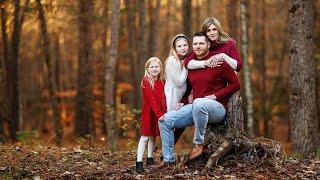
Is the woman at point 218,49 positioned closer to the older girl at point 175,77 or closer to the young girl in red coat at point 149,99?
the older girl at point 175,77

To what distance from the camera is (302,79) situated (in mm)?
11625

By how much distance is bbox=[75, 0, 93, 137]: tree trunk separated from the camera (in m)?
20.8

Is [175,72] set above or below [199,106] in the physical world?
above

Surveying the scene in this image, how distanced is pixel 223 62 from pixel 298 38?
412cm

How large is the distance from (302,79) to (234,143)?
12.7 ft

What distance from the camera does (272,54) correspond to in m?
38.4

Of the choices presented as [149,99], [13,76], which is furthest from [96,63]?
[149,99]

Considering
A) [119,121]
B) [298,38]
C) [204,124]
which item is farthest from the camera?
[119,121]

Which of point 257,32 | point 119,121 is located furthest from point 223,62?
point 257,32

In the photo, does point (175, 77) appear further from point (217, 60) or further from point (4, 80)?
point (4, 80)

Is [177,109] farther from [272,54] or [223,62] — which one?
[272,54]

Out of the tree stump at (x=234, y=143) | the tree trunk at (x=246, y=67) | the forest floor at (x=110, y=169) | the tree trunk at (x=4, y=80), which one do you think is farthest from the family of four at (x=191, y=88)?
the tree trunk at (x=246, y=67)

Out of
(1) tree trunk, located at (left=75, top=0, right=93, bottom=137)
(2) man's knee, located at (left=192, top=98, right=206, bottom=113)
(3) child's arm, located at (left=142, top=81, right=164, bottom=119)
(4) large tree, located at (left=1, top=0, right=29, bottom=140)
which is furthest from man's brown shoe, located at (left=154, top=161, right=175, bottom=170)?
(1) tree trunk, located at (left=75, top=0, right=93, bottom=137)

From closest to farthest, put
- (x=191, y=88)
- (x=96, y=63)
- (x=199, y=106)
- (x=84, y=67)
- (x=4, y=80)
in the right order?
1. (x=199, y=106)
2. (x=191, y=88)
3. (x=4, y=80)
4. (x=84, y=67)
5. (x=96, y=63)
